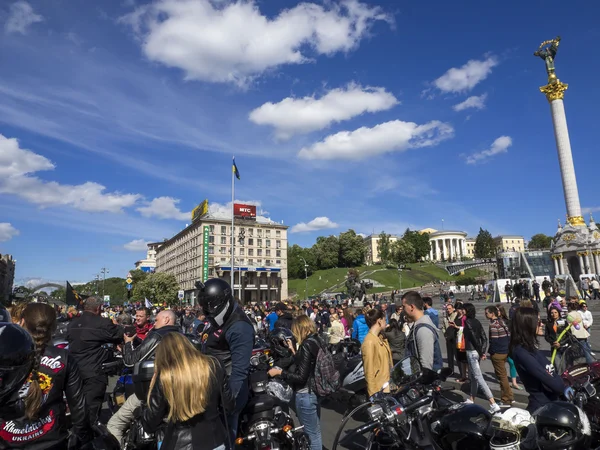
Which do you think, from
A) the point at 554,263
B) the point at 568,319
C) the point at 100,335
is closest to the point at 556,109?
the point at 554,263

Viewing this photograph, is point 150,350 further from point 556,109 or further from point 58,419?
point 556,109

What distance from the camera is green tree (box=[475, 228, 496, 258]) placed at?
447 feet

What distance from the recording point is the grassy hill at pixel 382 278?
9825 centimetres

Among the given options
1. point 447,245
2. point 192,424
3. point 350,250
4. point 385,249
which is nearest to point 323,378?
point 192,424

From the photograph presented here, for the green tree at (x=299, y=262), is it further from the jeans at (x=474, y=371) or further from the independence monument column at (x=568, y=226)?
the jeans at (x=474, y=371)

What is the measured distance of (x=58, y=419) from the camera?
2895 millimetres

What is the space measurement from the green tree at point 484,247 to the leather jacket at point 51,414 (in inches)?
5783

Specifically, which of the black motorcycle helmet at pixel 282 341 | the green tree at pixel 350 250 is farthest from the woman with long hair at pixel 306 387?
the green tree at pixel 350 250

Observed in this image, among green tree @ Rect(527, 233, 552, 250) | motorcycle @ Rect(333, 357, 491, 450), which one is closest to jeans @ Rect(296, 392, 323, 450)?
motorcycle @ Rect(333, 357, 491, 450)

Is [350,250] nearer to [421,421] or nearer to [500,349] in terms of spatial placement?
[500,349]

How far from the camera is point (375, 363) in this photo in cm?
529

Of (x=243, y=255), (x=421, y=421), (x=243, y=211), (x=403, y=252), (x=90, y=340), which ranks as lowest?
(x=421, y=421)

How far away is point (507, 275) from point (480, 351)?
5451 centimetres

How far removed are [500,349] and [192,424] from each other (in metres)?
6.95
